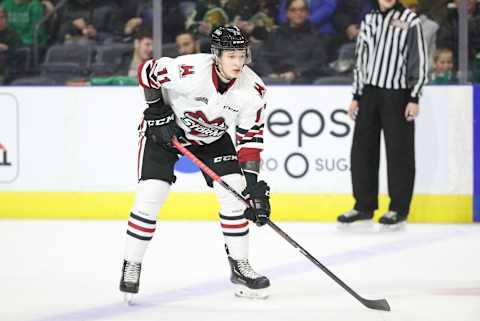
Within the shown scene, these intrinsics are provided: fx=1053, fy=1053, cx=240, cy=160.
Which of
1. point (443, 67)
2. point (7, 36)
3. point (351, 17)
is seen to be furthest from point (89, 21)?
point (443, 67)

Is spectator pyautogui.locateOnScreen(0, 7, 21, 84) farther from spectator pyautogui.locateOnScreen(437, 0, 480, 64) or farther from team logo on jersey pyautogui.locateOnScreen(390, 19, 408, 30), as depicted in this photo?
spectator pyautogui.locateOnScreen(437, 0, 480, 64)

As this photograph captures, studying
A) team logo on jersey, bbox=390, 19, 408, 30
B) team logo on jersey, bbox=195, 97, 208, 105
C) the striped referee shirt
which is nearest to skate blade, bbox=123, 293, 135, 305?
team logo on jersey, bbox=195, 97, 208, 105

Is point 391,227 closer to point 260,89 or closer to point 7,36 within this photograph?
point 260,89

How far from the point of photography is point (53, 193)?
6254 millimetres

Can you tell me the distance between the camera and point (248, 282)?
3.91 m

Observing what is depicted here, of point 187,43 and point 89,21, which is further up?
point 89,21

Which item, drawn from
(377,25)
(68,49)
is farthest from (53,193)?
(377,25)

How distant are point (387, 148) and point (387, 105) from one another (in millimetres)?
243

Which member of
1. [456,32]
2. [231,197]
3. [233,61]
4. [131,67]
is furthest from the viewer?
[131,67]

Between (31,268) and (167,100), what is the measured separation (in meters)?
1.16

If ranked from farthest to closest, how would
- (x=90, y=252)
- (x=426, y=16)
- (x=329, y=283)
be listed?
(x=426, y=16), (x=90, y=252), (x=329, y=283)

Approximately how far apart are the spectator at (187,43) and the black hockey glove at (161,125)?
2.55 m

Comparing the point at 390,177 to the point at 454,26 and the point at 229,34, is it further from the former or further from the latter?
the point at 229,34

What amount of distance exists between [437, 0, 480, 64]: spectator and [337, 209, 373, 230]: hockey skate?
1111 millimetres
